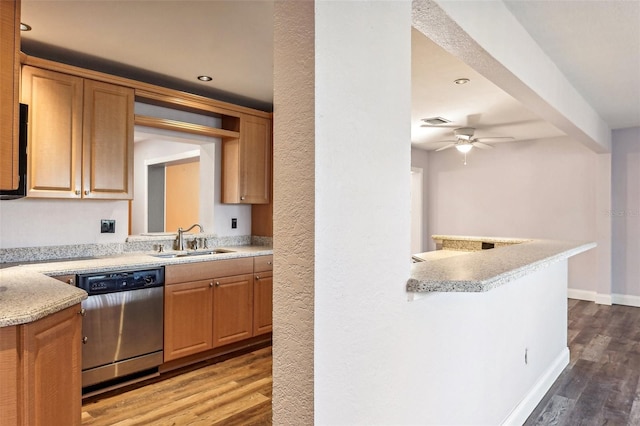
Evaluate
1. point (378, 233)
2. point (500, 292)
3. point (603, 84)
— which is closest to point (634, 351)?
point (603, 84)

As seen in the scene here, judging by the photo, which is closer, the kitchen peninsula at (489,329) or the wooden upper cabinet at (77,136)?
the kitchen peninsula at (489,329)

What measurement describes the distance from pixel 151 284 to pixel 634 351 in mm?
4079

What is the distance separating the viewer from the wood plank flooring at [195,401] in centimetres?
234

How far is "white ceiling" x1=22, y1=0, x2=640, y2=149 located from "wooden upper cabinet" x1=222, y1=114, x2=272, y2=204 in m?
0.31

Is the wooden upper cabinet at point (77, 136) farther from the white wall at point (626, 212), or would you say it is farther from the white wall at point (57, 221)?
the white wall at point (626, 212)

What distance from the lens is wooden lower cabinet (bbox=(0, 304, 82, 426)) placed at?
1.46 meters

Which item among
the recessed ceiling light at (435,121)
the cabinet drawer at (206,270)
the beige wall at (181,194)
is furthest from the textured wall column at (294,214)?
the beige wall at (181,194)

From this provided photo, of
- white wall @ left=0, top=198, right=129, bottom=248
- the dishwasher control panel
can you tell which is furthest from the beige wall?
the dishwasher control panel

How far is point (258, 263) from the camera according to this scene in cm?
358

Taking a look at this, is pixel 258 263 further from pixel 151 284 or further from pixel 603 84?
pixel 603 84

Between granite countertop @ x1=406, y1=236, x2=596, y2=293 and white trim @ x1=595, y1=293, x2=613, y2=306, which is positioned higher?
granite countertop @ x1=406, y1=236, x2=596, y2=293

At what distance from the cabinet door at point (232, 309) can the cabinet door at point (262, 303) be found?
0.05m

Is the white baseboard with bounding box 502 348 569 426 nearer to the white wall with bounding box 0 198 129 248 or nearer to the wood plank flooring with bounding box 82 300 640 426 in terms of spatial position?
the wood plank flooring with bounding box 82 300 640 426

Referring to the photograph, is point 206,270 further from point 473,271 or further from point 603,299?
point 603,299
